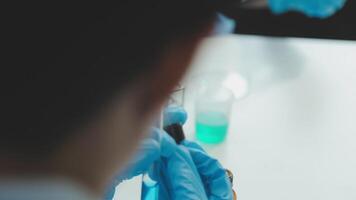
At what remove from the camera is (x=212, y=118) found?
133cm

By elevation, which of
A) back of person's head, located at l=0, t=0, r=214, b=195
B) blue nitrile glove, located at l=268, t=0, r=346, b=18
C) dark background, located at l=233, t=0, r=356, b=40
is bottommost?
back of person's head, located at l=0, t=0, r=214, b=195

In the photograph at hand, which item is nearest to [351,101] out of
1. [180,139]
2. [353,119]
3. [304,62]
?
[353,119]

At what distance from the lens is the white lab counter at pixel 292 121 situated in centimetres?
123

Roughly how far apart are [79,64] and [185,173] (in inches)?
27.1

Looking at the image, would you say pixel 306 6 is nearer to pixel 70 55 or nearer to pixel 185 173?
pixel 70 55

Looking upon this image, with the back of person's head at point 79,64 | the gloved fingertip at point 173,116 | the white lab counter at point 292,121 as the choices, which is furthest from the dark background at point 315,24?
the back of person's head at point 79,64

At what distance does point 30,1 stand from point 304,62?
161 centimetres

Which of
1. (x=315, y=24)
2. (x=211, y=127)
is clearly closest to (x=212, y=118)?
(x=211, y=127)

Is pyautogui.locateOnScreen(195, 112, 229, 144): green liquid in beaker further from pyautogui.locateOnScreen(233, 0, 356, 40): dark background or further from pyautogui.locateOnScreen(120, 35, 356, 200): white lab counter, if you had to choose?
pyautogui.locateOnScreen(233, 0, 356, 40): dark background

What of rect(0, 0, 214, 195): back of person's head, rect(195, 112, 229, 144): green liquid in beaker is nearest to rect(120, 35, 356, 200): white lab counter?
rect(195, 112, 229, 144): green liquid in beaker

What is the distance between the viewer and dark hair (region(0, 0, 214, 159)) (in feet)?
0.82

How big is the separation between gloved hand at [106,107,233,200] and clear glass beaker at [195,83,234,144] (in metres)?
0.30

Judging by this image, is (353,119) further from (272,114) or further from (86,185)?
(86,185)

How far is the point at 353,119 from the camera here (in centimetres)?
148
